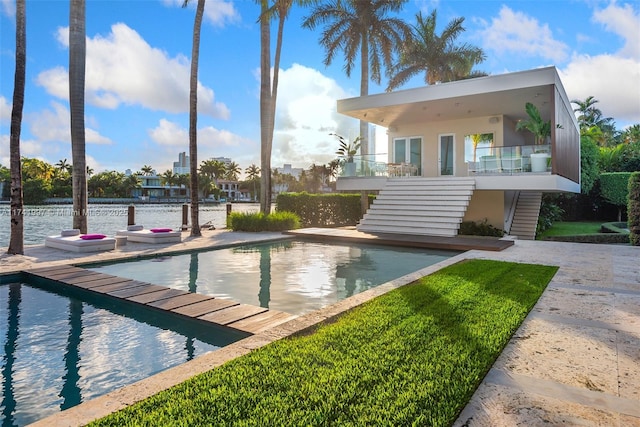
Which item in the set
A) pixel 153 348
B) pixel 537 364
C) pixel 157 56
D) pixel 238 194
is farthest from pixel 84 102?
pixel 238 194

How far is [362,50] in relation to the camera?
21.2 m

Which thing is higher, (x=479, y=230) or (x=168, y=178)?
(x=168, y=178)

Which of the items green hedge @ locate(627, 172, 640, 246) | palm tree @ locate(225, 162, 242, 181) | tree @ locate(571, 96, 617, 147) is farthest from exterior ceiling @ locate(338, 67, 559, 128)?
palm tree @ locate(225, 162, 242, 181)

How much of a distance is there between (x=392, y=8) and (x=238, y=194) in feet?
288

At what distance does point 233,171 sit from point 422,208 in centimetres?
9467

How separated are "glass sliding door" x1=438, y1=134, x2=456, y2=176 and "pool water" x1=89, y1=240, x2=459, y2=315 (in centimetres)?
768

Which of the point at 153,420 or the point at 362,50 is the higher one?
the point at 362,50

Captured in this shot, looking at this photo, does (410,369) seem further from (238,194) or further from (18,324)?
(238,194)

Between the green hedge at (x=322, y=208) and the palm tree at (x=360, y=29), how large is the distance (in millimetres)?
3030

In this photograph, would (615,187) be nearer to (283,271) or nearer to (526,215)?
(526,215)

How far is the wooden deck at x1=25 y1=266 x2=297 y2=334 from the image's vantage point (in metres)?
4.65

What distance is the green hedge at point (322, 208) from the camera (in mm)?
18844

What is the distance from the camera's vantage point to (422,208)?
46.5 feet

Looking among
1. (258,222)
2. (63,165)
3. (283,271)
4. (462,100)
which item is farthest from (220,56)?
(63,165)
